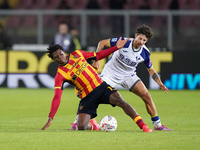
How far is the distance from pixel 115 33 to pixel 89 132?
9.62 m

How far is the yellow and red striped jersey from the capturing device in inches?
294

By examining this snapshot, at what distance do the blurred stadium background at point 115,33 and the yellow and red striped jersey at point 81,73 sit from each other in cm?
808

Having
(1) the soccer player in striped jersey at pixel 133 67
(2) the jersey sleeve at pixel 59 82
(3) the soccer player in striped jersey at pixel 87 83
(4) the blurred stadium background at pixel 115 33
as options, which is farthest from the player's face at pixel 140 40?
(4) the blurred stadium background at pixel 115 33

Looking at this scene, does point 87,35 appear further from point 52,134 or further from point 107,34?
point 52,134

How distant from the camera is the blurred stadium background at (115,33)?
51.2ft

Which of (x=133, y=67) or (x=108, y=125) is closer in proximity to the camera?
(x=108, y=125)

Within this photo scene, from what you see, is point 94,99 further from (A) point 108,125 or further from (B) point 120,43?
(B) point 120,43

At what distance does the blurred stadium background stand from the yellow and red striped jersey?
Answer: 318 inches

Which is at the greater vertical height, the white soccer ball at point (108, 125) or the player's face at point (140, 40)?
the player's face at point (140, 40)

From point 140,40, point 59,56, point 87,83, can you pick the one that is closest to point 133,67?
point 140,40

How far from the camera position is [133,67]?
8.43 metres

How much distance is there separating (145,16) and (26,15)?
4.34m

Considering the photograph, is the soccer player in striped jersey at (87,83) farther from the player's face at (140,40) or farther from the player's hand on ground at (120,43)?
the player's face at (140,40)

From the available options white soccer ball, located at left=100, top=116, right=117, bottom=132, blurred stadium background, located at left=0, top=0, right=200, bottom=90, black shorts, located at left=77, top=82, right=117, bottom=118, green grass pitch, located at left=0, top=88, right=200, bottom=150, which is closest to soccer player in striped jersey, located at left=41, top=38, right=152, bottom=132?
black shorts, located at left=77, top=82, right=117, bottom=118
